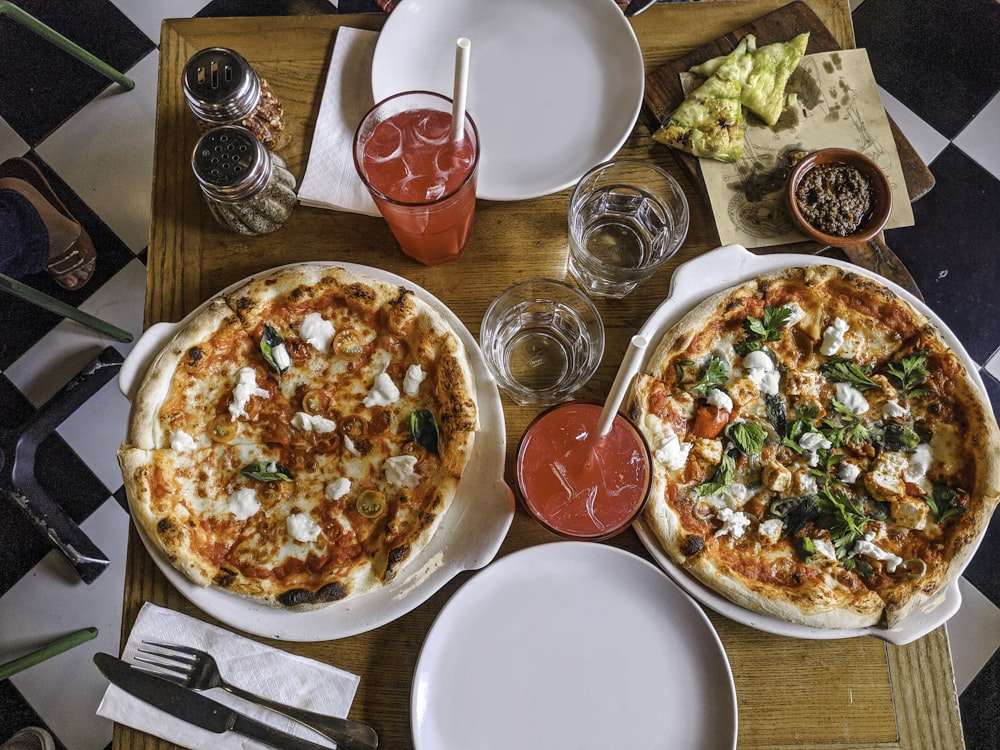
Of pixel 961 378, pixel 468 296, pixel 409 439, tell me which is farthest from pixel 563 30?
pixel 961 378

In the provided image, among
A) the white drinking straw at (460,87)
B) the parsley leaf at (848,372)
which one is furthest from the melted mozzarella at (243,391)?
the parsley leaf at (848,372)

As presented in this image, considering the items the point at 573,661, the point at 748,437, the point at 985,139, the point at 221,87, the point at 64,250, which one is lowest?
the point at 985,139

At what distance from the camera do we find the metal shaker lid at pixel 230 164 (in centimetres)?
164

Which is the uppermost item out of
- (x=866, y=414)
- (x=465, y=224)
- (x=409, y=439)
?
(x=465, y=224)

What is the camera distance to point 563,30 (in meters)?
1.92

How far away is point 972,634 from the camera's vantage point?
8.75 ft

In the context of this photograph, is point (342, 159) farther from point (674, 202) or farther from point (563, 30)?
point (674, 202)

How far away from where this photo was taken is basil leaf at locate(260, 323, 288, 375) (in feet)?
5.60

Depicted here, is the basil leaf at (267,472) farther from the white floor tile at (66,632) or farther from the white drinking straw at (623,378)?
the white floor tile at (66,632)

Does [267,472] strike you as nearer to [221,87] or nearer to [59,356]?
[221,87]

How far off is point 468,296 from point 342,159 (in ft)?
1.56

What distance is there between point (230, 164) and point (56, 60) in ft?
6.83

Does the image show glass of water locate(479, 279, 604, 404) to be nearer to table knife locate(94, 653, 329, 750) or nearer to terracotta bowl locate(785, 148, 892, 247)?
terracotta bowl locate(785, 148, 892, 247)

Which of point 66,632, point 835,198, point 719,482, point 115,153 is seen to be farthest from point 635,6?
point 66,632
